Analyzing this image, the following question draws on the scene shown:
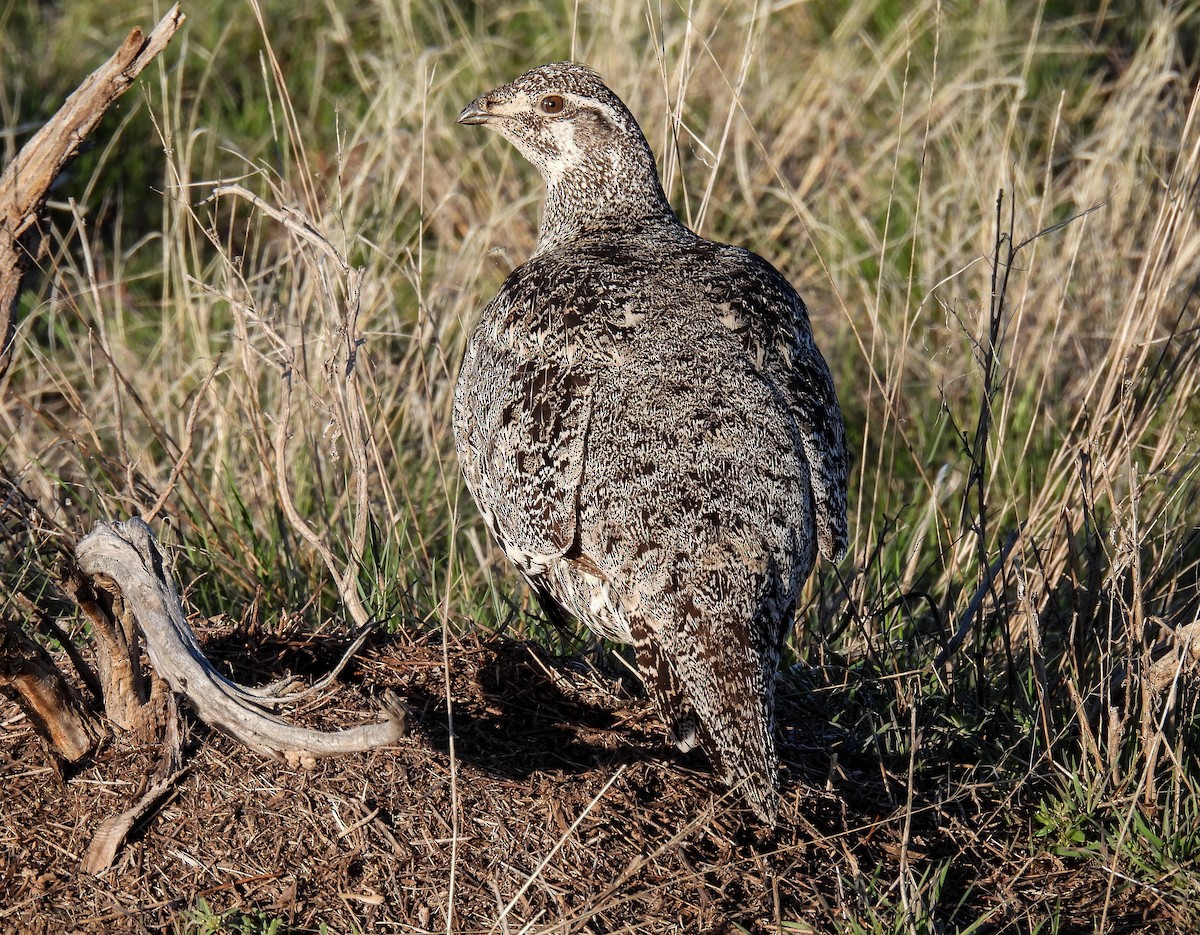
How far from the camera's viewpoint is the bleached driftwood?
10.4 ft

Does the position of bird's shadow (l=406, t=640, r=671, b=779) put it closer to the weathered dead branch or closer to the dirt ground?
the dirt ground

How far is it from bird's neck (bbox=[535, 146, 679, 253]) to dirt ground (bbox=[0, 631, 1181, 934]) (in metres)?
1.82

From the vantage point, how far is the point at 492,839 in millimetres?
3324

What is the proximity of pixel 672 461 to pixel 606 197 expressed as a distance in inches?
64.1

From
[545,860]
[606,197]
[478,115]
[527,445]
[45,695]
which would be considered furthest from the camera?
[478,115]

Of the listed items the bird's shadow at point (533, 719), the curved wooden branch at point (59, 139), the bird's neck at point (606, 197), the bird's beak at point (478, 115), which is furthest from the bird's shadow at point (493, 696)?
the bird's beak at point (478, 115)

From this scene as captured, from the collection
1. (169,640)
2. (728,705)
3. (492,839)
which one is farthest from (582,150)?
(492,839)

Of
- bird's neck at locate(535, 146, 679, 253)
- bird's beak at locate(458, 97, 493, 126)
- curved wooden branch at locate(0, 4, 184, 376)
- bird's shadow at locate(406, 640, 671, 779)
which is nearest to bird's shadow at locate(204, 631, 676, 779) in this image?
bird's shadow at locate(406, 640, 671, 779)

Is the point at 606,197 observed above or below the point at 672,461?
above

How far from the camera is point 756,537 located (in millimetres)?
3490

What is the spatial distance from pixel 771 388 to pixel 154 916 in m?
2.08

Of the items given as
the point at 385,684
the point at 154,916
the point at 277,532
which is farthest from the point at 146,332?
the point at 154,916

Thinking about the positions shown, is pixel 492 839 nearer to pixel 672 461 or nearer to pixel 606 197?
pixel 672 461

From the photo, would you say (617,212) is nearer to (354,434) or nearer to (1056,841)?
(354,434)
